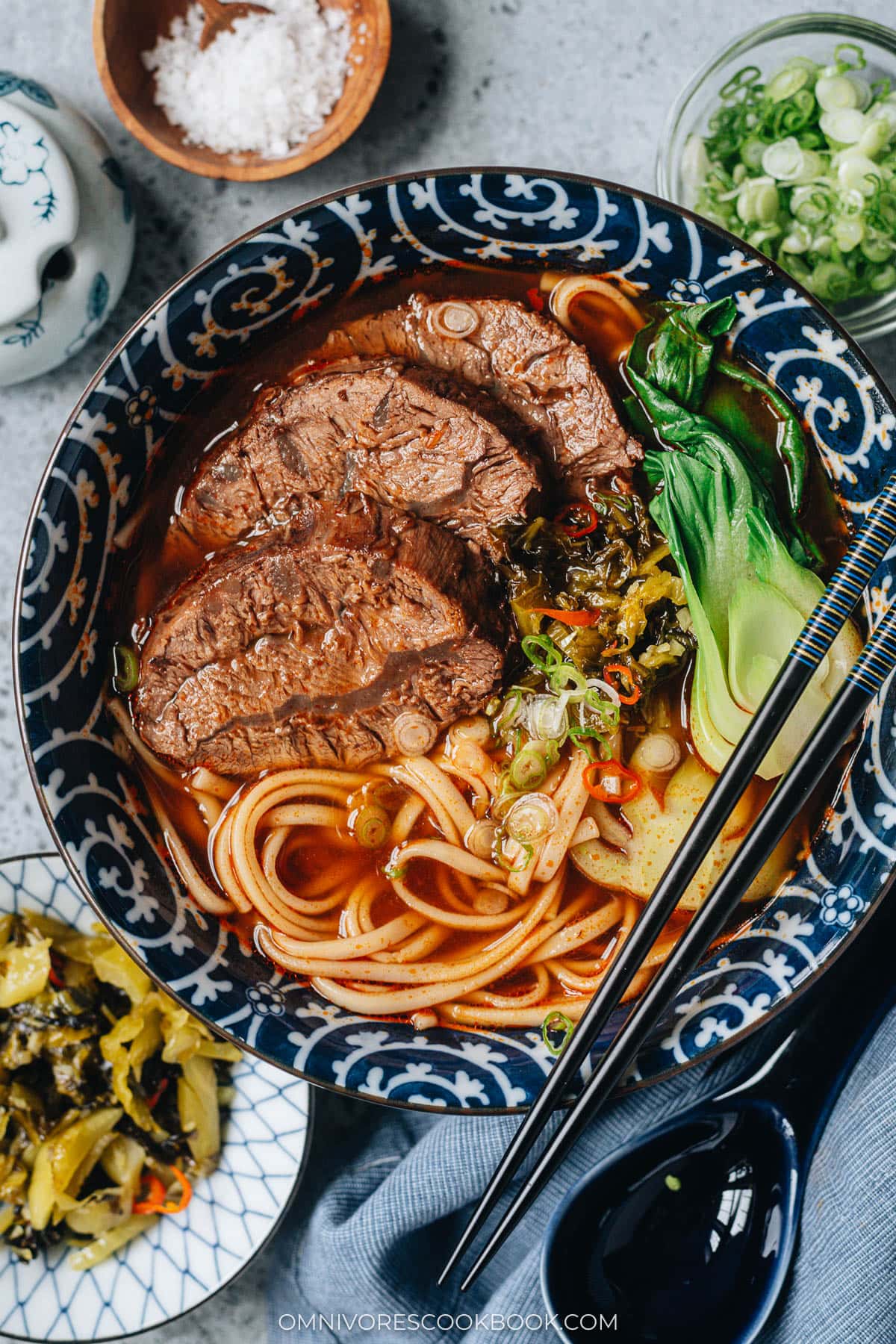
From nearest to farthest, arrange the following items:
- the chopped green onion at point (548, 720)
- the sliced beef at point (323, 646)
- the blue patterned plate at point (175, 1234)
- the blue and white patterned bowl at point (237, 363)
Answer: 1. the blue and white patterned bowl at point (237, 363)
2. the sliced beef at point (323, 646)
3. the chopped green onion at point (548, 720)
4. the blue patterned plate at point (175, 1234)

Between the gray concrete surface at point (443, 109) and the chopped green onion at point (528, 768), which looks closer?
the chopped green onion at point (528, 768)

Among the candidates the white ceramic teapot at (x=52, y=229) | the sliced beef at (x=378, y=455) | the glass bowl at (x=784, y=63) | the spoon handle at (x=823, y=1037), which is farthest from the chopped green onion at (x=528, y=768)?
the white ceramic teapot at (x=52, y=229)

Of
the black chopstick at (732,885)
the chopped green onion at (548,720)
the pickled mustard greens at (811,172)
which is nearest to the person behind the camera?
the black chopstick at (732,885)

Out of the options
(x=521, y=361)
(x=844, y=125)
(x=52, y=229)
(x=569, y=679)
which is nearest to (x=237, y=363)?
(x=52, y=229)

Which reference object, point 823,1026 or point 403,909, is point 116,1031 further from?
point 823,1026

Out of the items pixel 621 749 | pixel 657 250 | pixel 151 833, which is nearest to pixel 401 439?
pixel 657 250

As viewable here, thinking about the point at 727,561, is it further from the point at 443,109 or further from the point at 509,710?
the point at 443,109

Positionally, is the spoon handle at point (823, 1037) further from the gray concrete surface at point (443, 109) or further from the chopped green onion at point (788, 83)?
the chopped green onion at point (788, 83)
